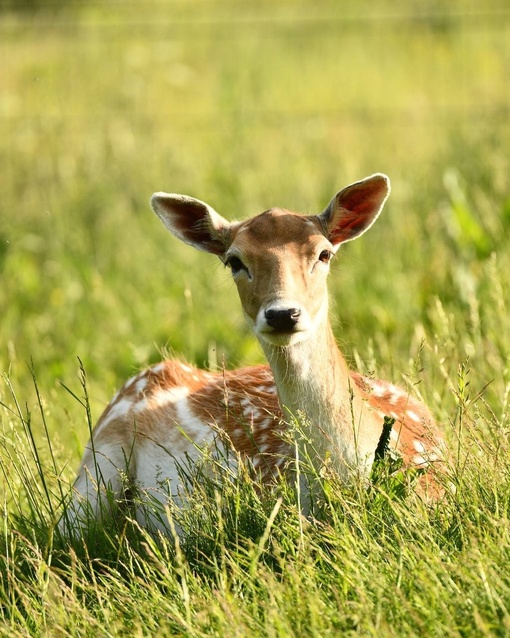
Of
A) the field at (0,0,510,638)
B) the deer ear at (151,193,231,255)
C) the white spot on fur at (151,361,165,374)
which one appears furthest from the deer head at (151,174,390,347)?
the white spot on fur at (151,361,165,374)

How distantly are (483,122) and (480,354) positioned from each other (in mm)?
4588

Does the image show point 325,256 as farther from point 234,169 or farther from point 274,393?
point 234,169

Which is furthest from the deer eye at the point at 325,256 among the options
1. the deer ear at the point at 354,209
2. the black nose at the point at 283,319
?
the black nose at the point at 283,319

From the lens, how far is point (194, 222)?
15.3ft

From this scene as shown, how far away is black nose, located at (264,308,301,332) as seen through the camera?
3.82 m

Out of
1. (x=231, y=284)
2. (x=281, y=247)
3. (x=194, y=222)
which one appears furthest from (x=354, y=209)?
(x=231, y=284)

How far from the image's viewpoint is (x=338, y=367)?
13.7 feet

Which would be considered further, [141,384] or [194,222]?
[141,384]

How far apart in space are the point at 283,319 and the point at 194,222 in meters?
0.99

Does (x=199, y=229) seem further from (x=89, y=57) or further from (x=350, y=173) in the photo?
(x=89, y=57)

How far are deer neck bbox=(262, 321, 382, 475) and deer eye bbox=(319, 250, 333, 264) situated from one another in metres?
0.26

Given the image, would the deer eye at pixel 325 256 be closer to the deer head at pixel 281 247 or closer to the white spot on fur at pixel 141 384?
the deer head at pixel 281 247

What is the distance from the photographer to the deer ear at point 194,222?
4.55 metres

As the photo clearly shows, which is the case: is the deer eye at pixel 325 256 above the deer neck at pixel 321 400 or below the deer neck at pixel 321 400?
above
